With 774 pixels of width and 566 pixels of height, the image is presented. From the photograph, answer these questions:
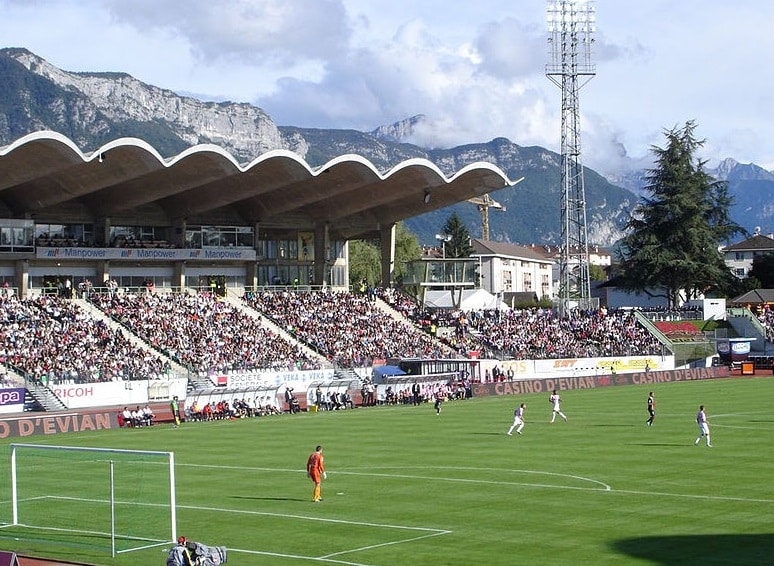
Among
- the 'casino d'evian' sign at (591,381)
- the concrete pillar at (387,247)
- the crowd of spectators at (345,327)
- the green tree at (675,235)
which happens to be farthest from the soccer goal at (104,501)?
the green tree at (675,235)

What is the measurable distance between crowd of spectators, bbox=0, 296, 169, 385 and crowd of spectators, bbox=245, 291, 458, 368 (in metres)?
13.8

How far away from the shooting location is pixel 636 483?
31016 millimetres

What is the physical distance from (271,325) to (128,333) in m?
12.2

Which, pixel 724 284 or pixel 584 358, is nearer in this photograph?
pixel 584 358

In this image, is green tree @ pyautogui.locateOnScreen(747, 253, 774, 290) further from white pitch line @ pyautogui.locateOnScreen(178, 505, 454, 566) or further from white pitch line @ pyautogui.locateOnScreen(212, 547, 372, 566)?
white pitch line @ pyautogui.locateOnScreen(212, 547, 372, 566)

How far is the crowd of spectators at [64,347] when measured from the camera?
6297 centimetres

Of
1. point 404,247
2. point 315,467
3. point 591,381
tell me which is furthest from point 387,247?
point 315,467

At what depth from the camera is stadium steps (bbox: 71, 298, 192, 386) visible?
227ft

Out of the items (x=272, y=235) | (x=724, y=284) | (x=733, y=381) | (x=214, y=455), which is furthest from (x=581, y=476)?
(x=724, y=284)

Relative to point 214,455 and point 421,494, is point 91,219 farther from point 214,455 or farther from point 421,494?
point 421,494

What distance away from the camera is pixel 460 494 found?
99.3 ft

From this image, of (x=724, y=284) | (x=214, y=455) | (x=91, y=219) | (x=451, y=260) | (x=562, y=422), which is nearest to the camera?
(x=214, y=455)

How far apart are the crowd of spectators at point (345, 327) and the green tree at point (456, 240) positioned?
300 feet

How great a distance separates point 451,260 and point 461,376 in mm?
24892
